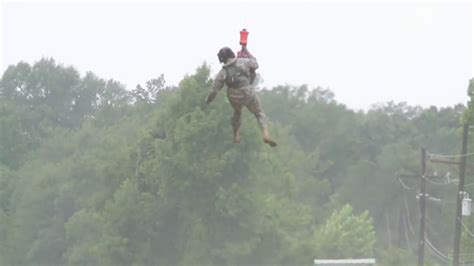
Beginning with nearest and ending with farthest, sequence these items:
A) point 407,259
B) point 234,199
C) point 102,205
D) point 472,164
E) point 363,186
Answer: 1. point 472,164
2. point 234,199
3. point 102,205
4. point 407,259
5. point 363,186

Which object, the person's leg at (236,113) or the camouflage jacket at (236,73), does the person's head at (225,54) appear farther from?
the person's leg at (236,113)

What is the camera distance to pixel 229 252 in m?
47.6

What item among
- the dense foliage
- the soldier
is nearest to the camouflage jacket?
the soldier

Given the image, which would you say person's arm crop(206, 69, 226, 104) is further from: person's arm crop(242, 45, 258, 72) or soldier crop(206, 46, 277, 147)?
person's arm crop(242, 45, 258, 72)

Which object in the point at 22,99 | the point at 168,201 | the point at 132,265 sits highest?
the point at 22,99

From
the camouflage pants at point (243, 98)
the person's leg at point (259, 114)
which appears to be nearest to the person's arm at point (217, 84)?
the camouflage pants at point (243, 98)

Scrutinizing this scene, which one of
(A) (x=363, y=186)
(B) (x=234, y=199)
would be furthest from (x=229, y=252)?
(A) (x=363, y=186)

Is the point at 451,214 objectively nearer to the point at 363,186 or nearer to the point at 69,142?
the point at 363,186

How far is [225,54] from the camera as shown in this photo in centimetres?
1020

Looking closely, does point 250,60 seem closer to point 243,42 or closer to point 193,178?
point 243,42

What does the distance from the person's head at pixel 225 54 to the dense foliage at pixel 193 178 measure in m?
18.8

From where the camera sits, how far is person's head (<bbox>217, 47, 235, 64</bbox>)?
10.2 m

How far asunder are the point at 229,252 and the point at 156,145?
6.60m

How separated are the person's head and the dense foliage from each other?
18.8 meters
